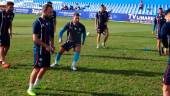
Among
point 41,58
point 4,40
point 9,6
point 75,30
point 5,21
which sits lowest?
point 4,40

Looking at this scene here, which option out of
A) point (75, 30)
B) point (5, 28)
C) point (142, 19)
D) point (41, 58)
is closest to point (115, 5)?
point (142, 19)

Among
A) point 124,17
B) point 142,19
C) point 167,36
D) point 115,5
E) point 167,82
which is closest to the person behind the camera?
point 167,36

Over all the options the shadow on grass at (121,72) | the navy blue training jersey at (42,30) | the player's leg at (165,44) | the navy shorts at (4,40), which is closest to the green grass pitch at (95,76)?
the shadow on grass at (121,72)

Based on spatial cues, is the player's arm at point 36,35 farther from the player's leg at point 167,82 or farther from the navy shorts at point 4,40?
the navy shorts at point 4,40

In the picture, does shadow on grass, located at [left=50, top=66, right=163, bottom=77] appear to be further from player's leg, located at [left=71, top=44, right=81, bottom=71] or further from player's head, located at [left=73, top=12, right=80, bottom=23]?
player's head, located at [left=73, top=12, right=80, bottom=23]

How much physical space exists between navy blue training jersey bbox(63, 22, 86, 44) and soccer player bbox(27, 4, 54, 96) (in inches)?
144

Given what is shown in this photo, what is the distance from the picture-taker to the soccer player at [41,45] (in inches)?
368

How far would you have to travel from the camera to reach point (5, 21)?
43.9ft

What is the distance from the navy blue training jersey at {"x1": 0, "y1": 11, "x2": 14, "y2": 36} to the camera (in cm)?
1330

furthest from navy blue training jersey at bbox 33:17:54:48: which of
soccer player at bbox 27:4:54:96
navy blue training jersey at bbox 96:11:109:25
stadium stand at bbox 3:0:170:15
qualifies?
stadium stand at bbox 3:0:170:15

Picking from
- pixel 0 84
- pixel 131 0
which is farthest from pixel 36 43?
pixel 131 0

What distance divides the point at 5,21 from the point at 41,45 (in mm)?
4346

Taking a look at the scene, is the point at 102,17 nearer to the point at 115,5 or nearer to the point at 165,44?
the point at 165,44

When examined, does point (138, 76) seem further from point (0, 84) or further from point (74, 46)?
point (0, 84)
